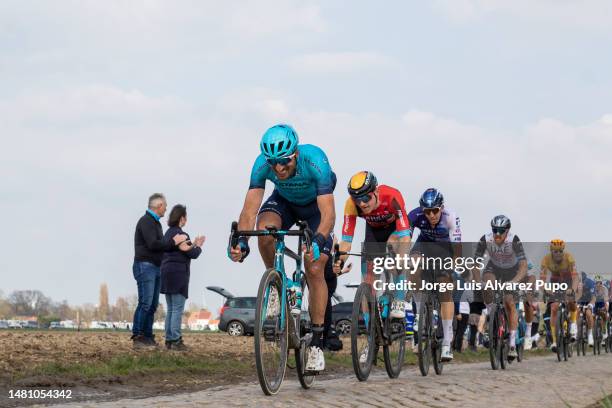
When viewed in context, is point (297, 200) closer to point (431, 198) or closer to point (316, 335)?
point (316, 335)

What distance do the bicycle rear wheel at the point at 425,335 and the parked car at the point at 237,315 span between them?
2447 cm

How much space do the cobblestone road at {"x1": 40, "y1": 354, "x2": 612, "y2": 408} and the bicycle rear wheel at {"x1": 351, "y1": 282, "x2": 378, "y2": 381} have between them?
0.21 meters

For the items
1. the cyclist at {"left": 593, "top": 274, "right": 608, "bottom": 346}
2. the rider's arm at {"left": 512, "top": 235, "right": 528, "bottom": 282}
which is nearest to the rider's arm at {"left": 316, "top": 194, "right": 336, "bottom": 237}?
the rider's arm at {"left": 512, "top": 235, "right": 528, "bottom": 282}

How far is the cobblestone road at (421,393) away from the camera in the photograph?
809 cm

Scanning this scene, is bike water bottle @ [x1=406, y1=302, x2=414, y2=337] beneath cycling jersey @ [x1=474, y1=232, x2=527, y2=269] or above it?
beneath

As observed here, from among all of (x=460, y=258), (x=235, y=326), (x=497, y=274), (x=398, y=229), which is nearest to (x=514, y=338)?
(x=497, y=274)

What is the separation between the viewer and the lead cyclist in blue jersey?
28.5 ft

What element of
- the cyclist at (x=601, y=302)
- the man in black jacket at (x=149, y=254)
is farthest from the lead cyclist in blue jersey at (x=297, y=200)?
the cyclist at (x=601, y=302)

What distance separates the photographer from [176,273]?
14.4 m

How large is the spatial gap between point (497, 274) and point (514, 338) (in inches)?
40.6

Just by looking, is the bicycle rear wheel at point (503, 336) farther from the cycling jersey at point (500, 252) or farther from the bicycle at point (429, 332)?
the bicycle at point (429, 332)

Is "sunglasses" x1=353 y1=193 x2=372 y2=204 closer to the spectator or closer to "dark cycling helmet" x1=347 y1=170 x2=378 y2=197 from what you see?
"dark cycling helmet" x1=347 y1=170 x2=378 y2=197

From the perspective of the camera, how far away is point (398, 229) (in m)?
11.5

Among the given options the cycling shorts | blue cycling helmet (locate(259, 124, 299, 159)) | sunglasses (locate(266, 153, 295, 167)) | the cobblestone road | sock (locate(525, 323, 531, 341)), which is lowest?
the cobblestone road
